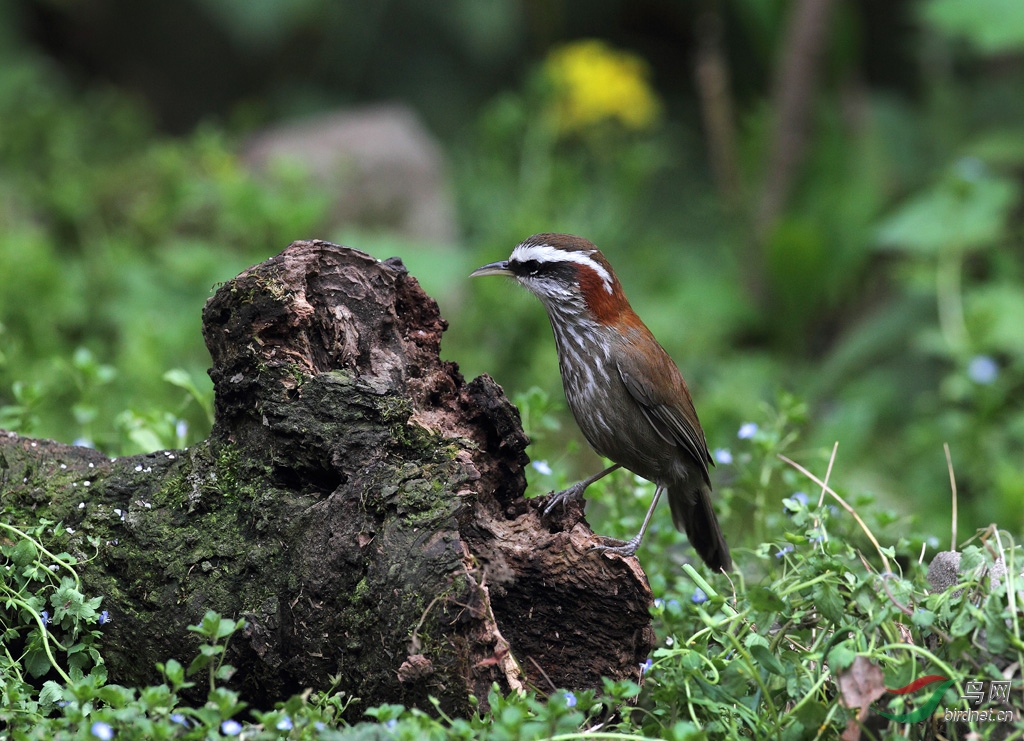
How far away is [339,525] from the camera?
2.99m

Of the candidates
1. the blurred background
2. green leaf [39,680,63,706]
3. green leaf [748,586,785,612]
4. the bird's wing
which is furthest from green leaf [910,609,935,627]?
the blurred background

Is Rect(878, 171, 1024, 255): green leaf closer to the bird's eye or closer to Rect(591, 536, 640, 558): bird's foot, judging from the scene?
the bird's eye

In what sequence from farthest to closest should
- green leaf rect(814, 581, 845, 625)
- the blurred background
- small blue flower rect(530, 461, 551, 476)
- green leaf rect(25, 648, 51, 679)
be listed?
the blurred background < small blue flower rect(530, 461, 551, 476) < green leaf rect(25, 648, 51, 679) < green leaf rect(814, 581, 845, 625)

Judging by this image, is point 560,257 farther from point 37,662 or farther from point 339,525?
point 37,662

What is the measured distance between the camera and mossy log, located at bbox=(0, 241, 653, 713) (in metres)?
2.84

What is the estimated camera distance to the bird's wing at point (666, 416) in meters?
4.25

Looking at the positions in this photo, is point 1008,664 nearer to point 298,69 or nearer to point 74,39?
point 298,69

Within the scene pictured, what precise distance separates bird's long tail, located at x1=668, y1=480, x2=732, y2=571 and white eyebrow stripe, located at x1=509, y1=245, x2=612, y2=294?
2.80ft

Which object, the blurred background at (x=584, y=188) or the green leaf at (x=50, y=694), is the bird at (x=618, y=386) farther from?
the green leaf at (x=50, y=694)

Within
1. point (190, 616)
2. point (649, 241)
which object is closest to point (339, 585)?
point (190, 616)

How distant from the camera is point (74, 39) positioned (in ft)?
39.0

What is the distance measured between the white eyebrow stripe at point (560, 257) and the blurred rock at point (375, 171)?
4.65 m

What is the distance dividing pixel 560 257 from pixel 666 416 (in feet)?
2.44

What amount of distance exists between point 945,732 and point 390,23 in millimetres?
9672
